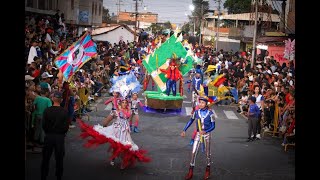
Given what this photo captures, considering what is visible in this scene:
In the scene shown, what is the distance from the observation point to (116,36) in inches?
2099

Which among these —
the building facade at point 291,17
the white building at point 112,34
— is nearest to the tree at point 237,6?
the white building at point 112,34

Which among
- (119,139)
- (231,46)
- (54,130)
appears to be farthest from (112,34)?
(54,130)

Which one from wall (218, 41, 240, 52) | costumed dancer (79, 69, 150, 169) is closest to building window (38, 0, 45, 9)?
costumed dancer (79, 69, 150, 169)

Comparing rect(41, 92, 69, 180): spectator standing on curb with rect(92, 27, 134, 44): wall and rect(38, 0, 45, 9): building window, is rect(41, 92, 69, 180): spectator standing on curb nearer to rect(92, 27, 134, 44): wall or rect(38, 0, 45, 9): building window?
rect(38, 0, 45, 9): building window

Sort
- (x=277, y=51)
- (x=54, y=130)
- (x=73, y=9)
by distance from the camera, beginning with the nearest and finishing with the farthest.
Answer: (x=54, y=130) < (x=277, y=51) < (x=73, y=9)

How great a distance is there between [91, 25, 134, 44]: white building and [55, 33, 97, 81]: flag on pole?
33796 mm

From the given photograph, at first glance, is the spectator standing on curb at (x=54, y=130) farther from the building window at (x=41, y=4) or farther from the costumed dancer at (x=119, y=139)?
the building window at (x=41, y=4)

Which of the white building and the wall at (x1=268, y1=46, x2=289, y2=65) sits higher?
the white building

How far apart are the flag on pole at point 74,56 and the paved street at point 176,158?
2.15 meters

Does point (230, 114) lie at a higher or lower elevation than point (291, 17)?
lower

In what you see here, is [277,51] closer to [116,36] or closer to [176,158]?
[176,158]

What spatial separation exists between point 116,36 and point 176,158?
42.0m

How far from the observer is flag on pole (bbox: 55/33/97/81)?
1505 cm
